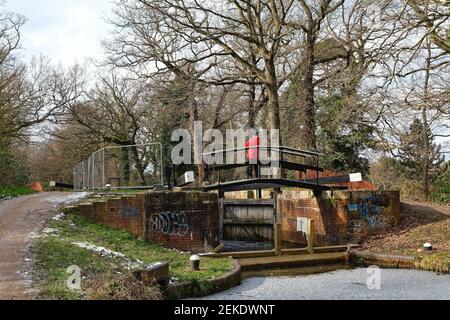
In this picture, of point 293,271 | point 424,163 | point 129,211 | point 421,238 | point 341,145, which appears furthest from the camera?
point 341,145

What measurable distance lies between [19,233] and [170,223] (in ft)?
15.3

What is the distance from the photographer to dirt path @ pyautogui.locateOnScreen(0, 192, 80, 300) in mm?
8266

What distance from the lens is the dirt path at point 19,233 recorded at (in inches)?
325

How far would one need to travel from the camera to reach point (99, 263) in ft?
34.7

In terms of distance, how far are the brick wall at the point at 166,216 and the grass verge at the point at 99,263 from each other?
38 cm

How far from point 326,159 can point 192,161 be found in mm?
9375

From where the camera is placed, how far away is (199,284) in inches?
408

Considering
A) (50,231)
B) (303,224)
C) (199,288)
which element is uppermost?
(50,231)

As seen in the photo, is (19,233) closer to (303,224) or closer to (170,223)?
(170,223)

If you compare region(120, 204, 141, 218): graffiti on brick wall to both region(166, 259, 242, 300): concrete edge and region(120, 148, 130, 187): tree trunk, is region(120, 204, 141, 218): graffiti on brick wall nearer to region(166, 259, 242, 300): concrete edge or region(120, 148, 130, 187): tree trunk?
region(120, 148, 130, 187): tree trunk

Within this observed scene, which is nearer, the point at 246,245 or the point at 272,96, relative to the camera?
the point at 246,245

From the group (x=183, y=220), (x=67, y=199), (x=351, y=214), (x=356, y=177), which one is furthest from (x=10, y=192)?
(x=356, y=177)
